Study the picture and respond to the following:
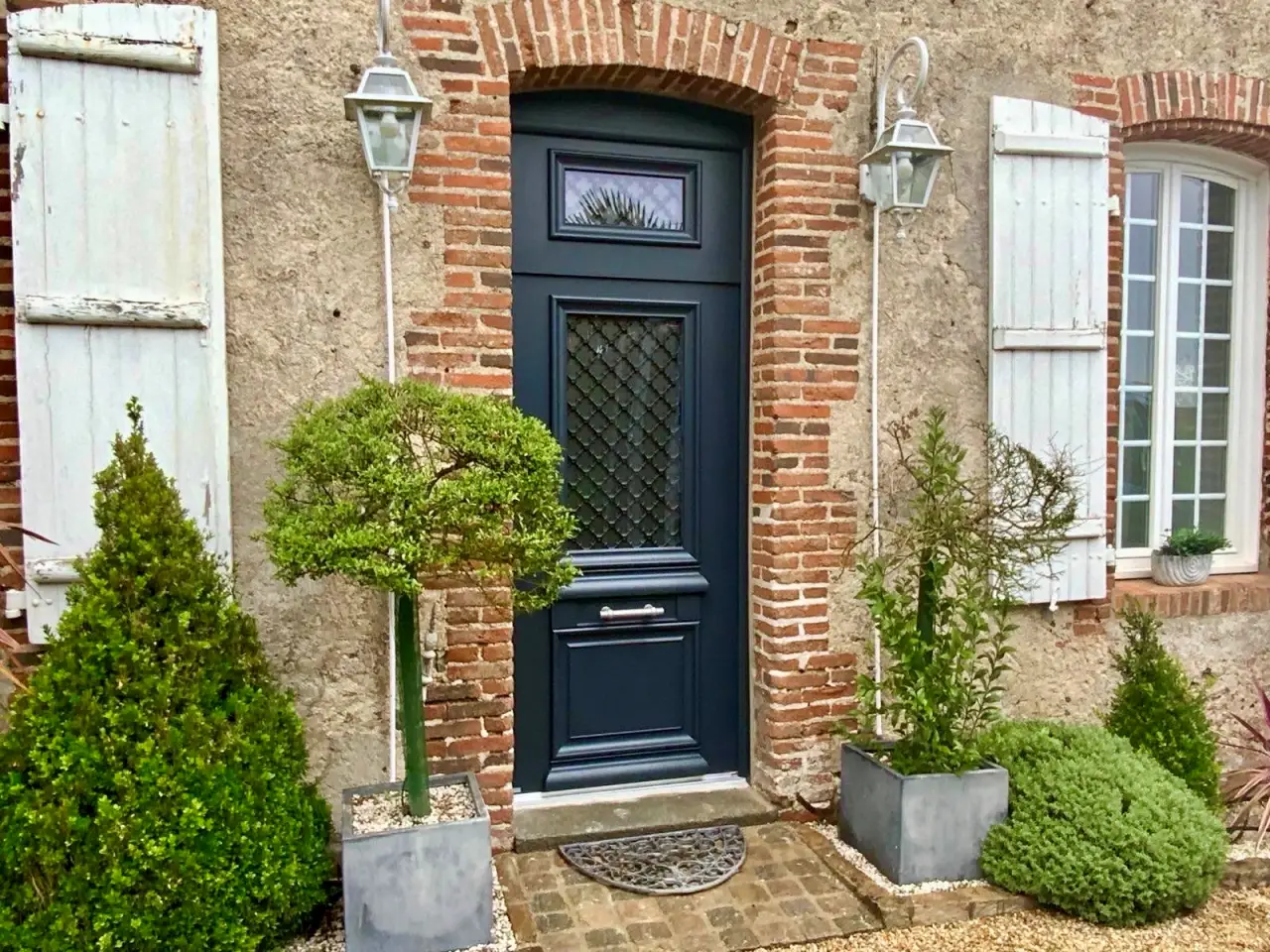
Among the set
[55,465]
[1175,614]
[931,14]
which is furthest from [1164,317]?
[55,465]

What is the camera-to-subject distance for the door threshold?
12.6 feet

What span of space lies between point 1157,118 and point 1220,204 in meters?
0.84

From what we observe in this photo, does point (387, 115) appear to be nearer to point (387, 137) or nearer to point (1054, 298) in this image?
point (387, 137)

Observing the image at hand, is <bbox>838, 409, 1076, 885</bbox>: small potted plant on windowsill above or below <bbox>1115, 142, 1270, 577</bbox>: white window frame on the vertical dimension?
below

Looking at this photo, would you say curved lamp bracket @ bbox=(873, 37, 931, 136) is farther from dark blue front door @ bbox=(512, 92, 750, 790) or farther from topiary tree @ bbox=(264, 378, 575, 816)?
topiary tree @ bbox=(264, 378, 575, 816)

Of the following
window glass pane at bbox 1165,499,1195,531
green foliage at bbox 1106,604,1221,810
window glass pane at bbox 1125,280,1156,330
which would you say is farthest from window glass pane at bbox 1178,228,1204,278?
green foliage at bbox 1106,604,1221,810

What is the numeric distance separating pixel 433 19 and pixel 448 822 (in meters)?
2.76

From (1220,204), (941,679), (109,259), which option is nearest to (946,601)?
(941,679)

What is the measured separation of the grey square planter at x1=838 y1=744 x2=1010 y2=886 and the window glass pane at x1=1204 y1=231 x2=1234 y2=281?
295cm

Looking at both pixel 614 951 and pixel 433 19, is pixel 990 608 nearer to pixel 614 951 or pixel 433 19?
pixel 614 951

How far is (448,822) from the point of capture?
2883 millimetres

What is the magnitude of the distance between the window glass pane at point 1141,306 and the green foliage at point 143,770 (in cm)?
428

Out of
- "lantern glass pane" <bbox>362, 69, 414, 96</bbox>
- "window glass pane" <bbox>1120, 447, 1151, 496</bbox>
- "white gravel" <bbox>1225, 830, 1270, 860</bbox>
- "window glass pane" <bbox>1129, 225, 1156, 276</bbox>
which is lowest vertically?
"white gravel" <bbox>1225, 830, 1270, 860</bbox>

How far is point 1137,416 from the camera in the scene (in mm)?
4688
